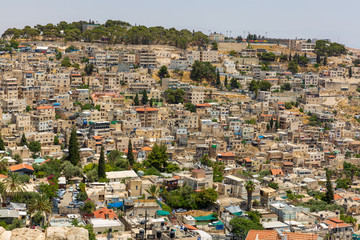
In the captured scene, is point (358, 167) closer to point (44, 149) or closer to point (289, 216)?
point (289, 216)

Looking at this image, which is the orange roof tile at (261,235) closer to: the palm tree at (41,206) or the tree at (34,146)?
the palm tree at (41,206)

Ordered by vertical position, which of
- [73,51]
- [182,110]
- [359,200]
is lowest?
[359,200]

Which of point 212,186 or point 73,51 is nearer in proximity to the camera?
point 212,186

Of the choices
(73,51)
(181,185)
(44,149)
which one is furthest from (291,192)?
(73,51)

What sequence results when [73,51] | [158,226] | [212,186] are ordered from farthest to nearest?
1. [73,51]
2. [212,186]
3. [158,226]

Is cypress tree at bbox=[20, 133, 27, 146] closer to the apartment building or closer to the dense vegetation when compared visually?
the apartment building

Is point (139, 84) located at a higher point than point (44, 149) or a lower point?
higher

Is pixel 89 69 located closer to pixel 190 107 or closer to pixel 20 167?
pixel 190 107
